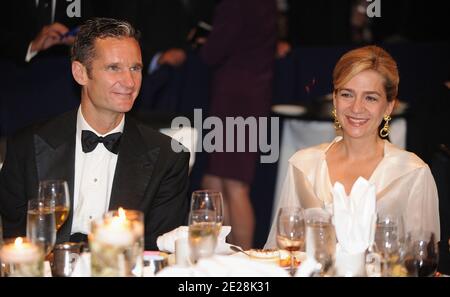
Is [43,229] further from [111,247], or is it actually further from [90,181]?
[90,181]

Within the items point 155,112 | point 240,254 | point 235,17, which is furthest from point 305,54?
point 240,254

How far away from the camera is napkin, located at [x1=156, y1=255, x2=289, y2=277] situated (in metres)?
2.07

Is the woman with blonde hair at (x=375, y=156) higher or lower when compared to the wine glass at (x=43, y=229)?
higher

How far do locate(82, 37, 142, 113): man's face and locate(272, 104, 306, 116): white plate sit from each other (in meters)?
1.91

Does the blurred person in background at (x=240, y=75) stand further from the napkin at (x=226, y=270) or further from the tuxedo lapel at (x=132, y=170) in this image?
the napkin at (x=226, y=270)

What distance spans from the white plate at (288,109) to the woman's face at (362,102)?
5.76 ft

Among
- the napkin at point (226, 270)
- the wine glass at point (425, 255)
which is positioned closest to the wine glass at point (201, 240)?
the napkin at point (226, 270)

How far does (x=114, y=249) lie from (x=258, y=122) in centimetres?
320

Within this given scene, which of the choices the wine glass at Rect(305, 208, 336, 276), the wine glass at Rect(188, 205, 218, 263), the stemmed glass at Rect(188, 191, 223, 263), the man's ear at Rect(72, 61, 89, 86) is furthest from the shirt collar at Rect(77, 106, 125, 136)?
the wine glass at Rect(305, 208, 336, 276)

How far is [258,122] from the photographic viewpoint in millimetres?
5191

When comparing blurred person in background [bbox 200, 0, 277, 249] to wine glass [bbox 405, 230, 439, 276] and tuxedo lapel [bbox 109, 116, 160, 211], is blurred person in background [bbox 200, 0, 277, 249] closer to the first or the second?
tuxedo lapel [bbox 109, 116, 160, 211]

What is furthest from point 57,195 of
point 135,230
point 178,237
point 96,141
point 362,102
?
point 362,102

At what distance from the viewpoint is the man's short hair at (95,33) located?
11.0 ft

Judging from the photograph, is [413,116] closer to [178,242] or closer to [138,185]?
[138,185]
